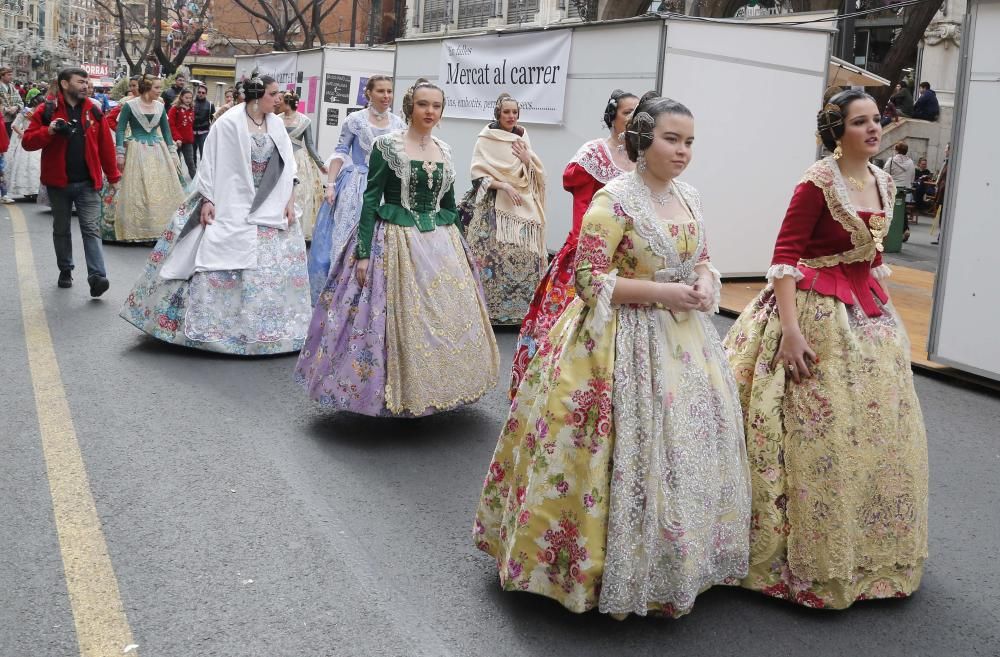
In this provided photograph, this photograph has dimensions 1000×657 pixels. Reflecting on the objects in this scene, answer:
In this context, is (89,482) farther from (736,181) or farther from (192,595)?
(736,181)

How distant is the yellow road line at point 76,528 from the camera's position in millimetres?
3648

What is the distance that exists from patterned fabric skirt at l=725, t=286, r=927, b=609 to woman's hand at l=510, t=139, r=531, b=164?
5.41 metres

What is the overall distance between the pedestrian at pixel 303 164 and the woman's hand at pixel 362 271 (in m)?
5.67

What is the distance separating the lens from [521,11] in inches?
1608

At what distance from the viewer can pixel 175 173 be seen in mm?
14219

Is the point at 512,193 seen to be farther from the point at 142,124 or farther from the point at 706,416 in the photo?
the point at 142,124

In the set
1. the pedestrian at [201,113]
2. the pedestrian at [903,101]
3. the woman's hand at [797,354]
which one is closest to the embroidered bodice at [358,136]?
the woman's hand at [797,354]

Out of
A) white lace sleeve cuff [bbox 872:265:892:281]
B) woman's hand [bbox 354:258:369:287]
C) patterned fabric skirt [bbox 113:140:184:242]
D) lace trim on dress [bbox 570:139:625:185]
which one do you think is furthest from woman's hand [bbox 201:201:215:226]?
patterned fabric skirt [bbox 113:140:184:242]

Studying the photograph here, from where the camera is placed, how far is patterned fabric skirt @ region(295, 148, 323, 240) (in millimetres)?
13125

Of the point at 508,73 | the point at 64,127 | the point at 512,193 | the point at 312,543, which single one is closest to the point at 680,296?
the point at 312,543

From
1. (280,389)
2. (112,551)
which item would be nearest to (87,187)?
(280,389)

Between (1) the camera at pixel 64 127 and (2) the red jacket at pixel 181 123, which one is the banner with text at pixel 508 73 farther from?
(1) the camera at pixel 64 127

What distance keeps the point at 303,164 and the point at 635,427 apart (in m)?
10.1

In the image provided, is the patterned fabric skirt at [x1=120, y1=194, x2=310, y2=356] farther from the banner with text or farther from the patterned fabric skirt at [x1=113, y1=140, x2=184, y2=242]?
the banner with text
